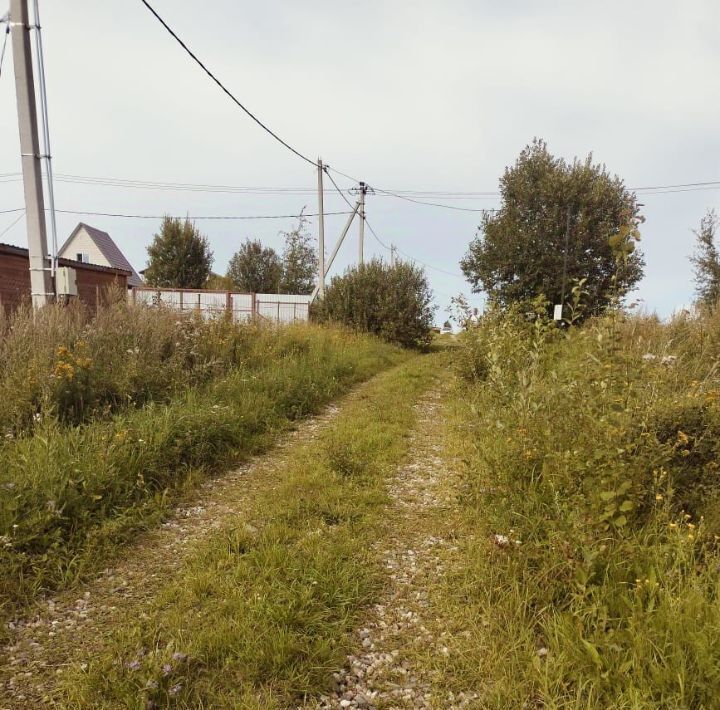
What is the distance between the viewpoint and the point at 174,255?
105 ft

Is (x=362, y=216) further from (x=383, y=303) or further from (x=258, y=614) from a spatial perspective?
(x=258, y=614)

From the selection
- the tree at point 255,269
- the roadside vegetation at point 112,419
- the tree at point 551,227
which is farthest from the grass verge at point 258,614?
the tree at point 255,269

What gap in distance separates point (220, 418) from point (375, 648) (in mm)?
3072

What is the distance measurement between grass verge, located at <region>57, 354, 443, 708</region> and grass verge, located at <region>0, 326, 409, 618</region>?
2.22 feet

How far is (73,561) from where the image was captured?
2.48m

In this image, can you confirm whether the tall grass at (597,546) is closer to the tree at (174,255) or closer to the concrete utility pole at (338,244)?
the concrete utility pole at (338,244)

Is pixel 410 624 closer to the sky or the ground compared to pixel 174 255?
closer to the ground

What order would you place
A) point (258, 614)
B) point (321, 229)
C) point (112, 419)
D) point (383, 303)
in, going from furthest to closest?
1. point (321, 229)
2. point (383, 303)
3. point (112, 419)
4. point (258, 614)

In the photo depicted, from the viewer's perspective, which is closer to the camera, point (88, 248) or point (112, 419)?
point (112, 419)

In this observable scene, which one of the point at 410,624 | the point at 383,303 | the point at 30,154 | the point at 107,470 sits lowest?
the point at 410,624

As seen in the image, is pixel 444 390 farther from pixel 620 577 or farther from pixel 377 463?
pixel 620 577

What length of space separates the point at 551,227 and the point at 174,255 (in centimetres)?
2604

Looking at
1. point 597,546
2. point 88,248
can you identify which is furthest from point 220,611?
point 88,248

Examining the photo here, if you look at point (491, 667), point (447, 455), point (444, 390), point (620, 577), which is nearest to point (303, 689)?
point (491, 667)
